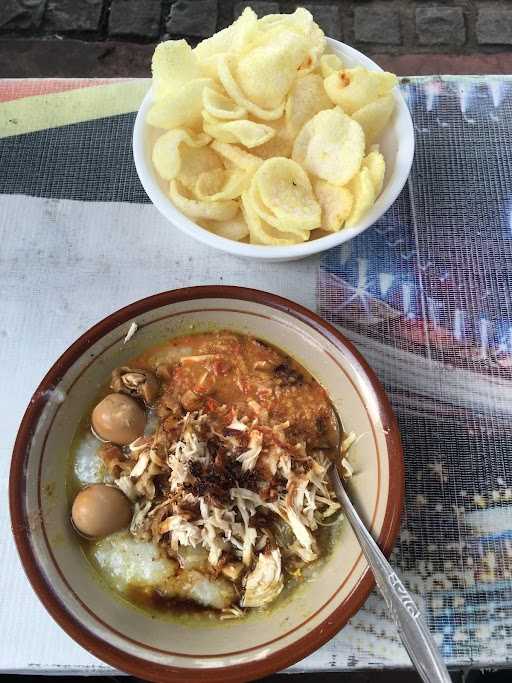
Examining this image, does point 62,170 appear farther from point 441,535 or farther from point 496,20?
point 496,20

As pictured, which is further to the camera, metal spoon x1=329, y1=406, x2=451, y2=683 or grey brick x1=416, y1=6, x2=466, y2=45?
grey brick x1=416, y1=6, x2=466, y2=45

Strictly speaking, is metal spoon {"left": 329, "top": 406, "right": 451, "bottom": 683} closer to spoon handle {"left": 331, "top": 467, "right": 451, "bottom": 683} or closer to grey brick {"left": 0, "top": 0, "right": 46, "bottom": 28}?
spoon handle {"left": 331, "top": 467, "right": 451, "bottom": 683}

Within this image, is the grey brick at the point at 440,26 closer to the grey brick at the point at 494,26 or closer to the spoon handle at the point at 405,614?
the grey brick at the point at 494,26

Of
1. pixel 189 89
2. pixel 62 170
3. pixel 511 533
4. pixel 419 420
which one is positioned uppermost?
pixel 189 89

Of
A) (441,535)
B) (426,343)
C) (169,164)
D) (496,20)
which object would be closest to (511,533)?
(441,535)

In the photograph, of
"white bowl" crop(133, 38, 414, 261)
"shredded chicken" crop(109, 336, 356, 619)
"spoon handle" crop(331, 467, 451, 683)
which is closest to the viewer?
"spoon handle" crop(331, 467, 451, 683)

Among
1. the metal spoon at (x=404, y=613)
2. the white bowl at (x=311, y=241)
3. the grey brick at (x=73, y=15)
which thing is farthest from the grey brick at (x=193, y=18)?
the metal spoon at (x=404, y=613)

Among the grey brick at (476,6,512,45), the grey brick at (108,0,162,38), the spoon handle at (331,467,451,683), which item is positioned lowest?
the spoon handle at (331,467,451,683)

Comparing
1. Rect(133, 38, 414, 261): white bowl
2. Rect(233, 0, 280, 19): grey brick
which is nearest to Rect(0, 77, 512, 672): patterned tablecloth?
Rect(133, 38, 414, 261): white bowl
